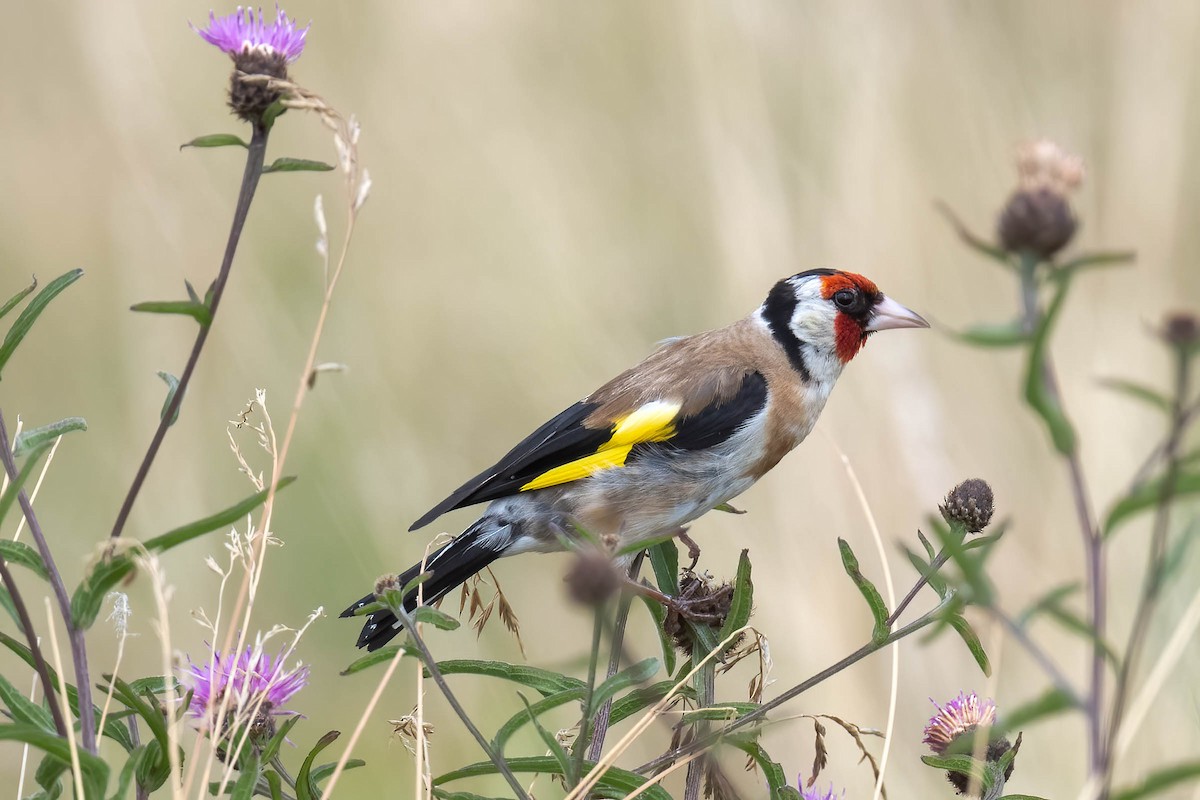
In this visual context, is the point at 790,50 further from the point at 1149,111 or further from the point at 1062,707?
the point at 1062,707

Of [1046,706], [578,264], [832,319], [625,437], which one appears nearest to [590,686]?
[1046,706]

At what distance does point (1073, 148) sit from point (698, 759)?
350 cm

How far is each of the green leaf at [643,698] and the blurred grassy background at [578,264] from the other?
2.05m

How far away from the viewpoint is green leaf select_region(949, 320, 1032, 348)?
3.80 ft

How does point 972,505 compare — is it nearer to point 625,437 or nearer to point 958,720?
point 958,720

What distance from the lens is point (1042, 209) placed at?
3.91ft

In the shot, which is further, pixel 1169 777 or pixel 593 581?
pixel 593 581

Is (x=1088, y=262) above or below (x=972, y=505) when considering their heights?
above

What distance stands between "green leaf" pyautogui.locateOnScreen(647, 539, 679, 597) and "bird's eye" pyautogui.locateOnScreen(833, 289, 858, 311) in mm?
1039

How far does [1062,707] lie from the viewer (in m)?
1.16

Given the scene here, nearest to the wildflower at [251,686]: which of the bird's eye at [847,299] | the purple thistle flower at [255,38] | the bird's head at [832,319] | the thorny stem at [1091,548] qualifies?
the purple thistle flower at [255,38]

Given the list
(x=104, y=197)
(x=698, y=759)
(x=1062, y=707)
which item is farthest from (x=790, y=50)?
(x=1062, y=707)

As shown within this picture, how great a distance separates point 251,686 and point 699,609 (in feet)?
2.63

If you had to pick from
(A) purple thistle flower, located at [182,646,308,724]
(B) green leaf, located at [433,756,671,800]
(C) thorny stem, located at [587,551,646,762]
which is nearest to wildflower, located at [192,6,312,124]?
(A) purple thistle flower, located at [182,646,308,724]
